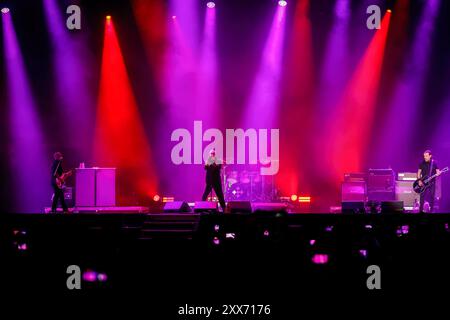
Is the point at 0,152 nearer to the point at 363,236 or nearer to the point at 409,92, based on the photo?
the point at 363,236

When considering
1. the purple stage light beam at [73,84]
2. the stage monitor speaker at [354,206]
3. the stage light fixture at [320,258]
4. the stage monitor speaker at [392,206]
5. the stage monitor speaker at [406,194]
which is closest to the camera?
the stage light fixture at [320,258]

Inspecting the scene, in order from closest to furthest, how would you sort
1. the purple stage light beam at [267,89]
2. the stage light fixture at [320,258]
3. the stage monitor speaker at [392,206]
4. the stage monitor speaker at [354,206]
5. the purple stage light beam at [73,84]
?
the stage light fixture at [320,258] → the stage monitor speaker at [392,206] → the stage monitor speaker at [354,206] → the purple stage light beam at [73,84] → the purple stage light beam at [267,89]

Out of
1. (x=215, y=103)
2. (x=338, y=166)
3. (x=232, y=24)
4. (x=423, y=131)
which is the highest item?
(x=232, y=24)

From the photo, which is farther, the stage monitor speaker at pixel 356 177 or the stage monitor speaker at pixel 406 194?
the stage monitor speaker at pixel 356 177

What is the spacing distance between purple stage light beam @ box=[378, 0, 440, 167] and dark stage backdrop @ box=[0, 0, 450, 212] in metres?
0.03

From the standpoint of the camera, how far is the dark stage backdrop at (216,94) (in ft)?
52.5

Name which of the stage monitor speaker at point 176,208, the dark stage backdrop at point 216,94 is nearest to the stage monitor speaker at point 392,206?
the stage monitor speaker at point 176,208

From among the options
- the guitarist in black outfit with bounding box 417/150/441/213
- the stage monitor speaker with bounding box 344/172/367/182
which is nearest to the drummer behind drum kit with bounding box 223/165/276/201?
the stage monitor speaker with bounding box 344/172/367/182

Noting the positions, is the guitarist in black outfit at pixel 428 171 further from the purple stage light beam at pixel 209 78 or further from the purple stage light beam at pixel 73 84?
the purple stage light beam at pixel 73 84

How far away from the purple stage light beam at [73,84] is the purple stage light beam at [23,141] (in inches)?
42.4

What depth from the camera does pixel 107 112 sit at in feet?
53.6

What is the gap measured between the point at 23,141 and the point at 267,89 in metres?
8.71

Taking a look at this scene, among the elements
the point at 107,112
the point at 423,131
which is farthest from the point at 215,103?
the point at 423,131

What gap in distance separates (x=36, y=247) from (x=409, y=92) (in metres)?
13.3
